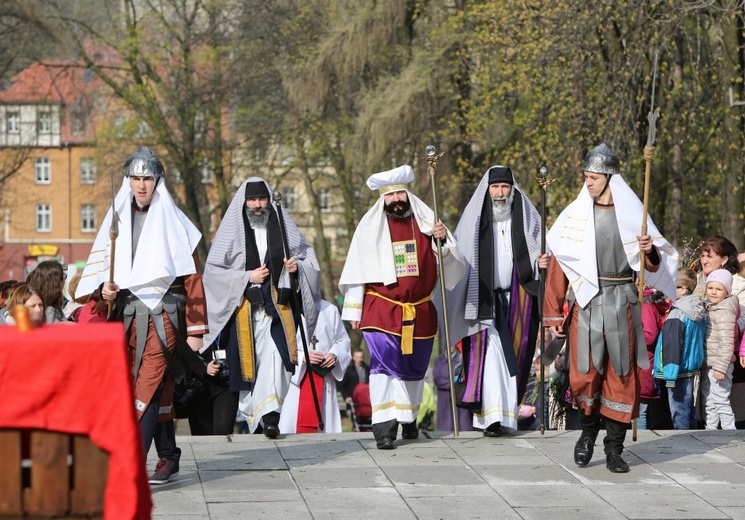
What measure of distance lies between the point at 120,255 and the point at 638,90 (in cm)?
1165

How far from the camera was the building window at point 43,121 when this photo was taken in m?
29.3

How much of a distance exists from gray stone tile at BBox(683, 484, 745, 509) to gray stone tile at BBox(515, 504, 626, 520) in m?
0.66

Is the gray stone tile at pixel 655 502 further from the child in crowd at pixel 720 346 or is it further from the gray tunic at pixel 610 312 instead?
the child in crowd at pixel 720 346

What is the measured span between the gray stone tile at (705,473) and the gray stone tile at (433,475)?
121 cm

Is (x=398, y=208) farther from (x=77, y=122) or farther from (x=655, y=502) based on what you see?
(x=77, y=122)

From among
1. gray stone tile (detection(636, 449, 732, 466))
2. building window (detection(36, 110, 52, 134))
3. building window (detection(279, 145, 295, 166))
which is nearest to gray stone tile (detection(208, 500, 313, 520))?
gray stone tile (detection(636, 449, 732, 466))

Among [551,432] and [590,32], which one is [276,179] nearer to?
[590,32]

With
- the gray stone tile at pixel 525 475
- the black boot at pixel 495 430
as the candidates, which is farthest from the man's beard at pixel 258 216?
the gray stone tile at pixel 525 475

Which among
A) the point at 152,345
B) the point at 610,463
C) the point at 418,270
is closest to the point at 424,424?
the point at 418,270

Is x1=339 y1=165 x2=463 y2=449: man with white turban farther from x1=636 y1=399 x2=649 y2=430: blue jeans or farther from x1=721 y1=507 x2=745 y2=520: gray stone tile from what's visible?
x1=721 y1=507 x2=745 y2=520: gray stone tile

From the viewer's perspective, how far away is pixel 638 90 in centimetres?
1817

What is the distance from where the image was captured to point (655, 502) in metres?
7.54

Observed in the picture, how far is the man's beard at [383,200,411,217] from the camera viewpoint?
31.3ft

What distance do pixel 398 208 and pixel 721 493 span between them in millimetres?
3022
